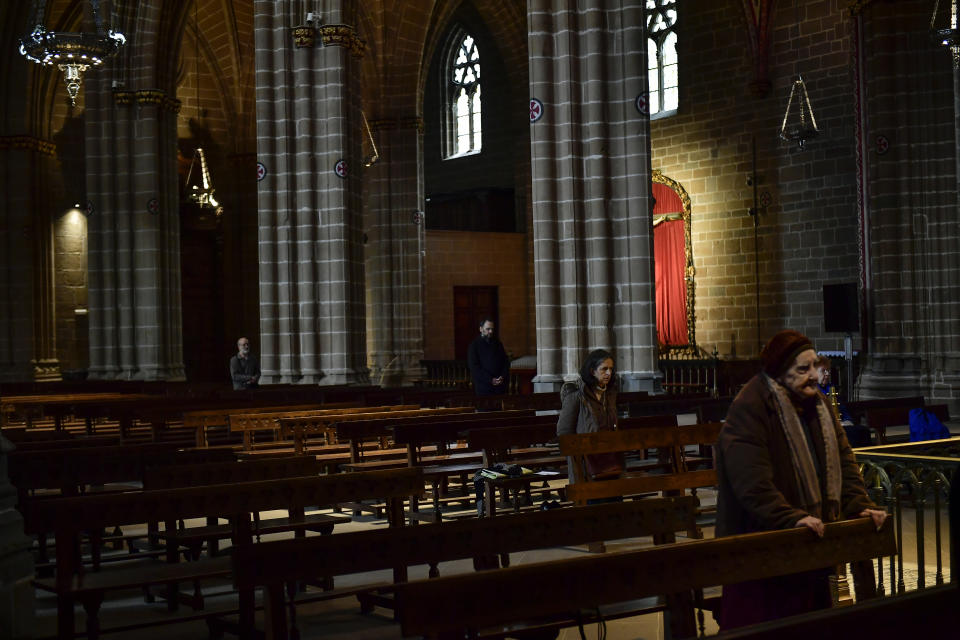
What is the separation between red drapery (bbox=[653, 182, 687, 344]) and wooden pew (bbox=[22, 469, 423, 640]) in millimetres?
20716

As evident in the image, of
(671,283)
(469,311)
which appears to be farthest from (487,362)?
(469,311)

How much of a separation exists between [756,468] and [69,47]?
12351mm

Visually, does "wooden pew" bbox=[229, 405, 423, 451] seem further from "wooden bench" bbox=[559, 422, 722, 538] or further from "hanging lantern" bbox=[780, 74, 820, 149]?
"hanging lantern" bbox=[780, 74, 820, 149]

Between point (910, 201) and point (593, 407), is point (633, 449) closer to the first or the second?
point (593, 407)

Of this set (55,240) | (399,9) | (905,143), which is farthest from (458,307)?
(905,143)

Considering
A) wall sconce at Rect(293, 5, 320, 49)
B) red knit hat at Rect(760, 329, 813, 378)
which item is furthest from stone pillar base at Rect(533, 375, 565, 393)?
red knit hat at Rect(760, 329, 813, 378)

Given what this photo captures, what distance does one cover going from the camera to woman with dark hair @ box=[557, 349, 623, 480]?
7918 millimetres

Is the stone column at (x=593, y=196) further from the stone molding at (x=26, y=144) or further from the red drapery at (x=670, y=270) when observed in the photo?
the stone molding at (x=26, y=144)

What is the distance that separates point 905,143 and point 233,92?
1835 cm

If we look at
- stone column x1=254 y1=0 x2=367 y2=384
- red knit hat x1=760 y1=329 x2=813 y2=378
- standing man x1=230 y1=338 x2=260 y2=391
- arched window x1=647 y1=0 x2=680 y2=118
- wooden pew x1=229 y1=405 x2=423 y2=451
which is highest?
arched window x1=647 y1=0 x2=680 y2=118

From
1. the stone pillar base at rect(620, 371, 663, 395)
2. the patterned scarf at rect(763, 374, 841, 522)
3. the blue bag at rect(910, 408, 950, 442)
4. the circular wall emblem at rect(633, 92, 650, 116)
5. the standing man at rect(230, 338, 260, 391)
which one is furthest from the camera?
the standing man at rect(230, 338, 260, 391)

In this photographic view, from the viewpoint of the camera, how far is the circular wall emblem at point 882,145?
17844 mm

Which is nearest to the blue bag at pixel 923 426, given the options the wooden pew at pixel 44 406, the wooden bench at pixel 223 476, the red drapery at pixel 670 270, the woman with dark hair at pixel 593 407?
the woman with dark hair at pixel 593 407

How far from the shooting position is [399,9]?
26.8 metres
